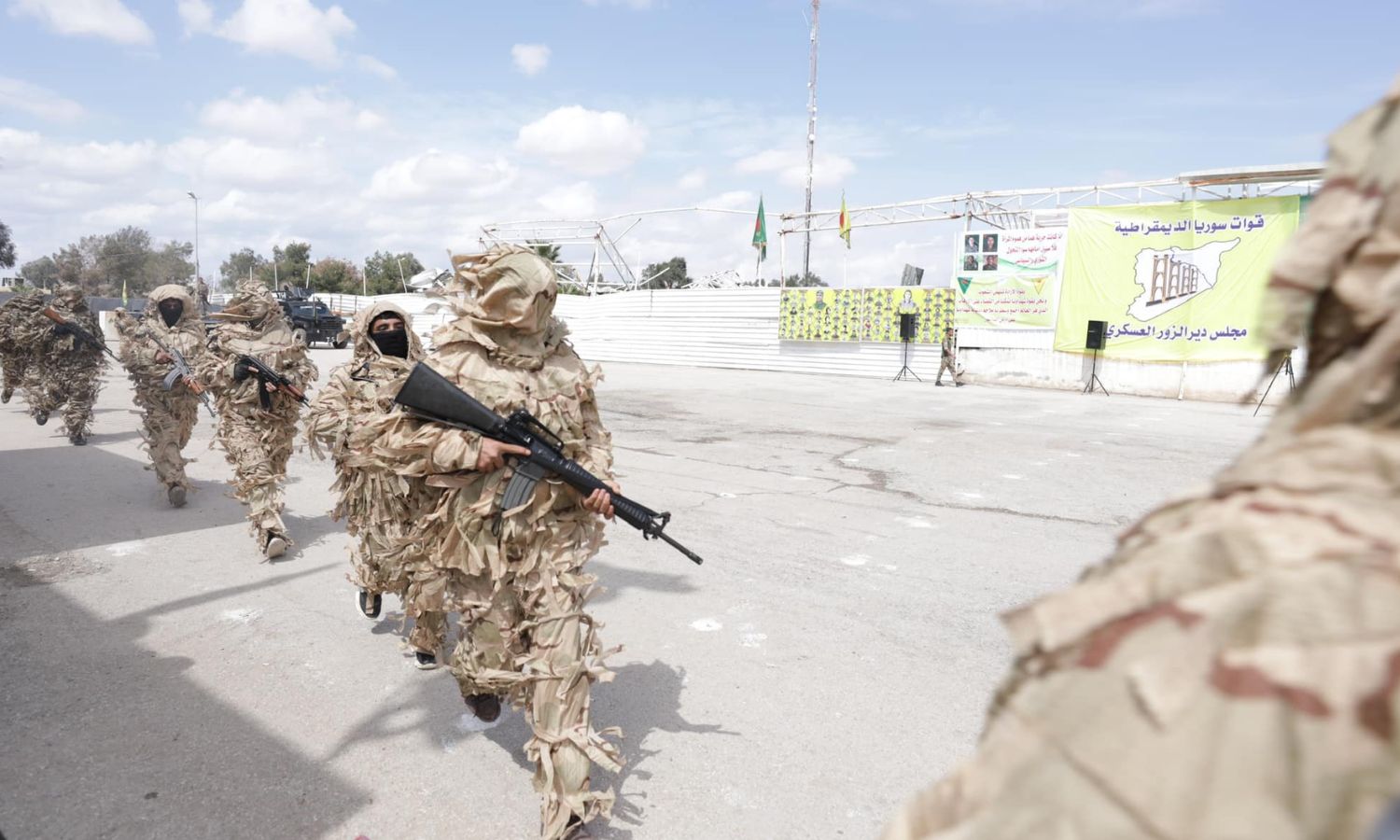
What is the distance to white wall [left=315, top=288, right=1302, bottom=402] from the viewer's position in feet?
51.4

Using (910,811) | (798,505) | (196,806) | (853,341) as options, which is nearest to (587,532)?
(196,806)

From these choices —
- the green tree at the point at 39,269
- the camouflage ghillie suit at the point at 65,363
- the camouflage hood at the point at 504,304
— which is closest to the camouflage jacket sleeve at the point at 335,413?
the camouflage hood at the point at 504,304

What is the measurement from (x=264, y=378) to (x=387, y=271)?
51926 millimetres

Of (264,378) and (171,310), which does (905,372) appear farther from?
(264,378)

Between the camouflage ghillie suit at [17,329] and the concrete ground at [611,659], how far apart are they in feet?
11.8

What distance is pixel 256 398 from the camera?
235 inches

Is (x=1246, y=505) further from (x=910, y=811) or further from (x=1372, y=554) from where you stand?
(x=910, y=811)

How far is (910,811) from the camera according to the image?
33.2 inches

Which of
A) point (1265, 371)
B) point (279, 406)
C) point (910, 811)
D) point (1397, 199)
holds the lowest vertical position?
point (279, 406)

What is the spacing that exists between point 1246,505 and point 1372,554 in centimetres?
11

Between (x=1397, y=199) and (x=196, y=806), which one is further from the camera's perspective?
(x=196, y=806)

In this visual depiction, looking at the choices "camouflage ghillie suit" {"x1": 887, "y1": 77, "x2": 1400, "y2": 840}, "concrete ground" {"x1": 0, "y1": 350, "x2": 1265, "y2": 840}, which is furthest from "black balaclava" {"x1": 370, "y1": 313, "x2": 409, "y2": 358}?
"camouflage ghillie suit" {"x1": 887, "y1": 77, "x2": 1400, "y2": 840}

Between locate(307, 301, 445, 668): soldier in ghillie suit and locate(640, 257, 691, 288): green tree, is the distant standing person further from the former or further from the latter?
locate(307, 301, 445, 668): soldier in ghillie suit

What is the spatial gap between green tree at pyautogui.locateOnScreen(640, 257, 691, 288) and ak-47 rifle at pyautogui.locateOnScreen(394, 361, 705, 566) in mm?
21833
